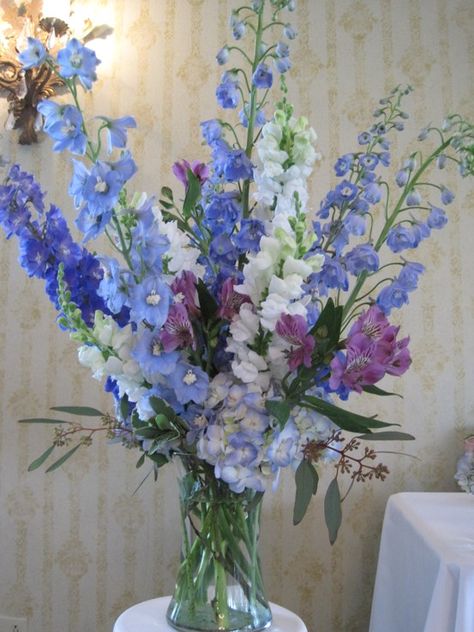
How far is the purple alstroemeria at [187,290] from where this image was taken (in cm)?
91

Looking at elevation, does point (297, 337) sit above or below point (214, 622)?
above

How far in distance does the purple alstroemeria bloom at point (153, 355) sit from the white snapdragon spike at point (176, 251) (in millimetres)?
99

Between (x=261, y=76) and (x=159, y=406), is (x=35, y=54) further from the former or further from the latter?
(x=159, y=406)

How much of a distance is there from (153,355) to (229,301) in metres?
0.12

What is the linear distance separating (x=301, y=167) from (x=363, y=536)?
147 cm

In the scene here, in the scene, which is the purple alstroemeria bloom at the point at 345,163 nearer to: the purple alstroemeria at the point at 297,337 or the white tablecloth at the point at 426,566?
the purple alstroemeria at the point at 297,337

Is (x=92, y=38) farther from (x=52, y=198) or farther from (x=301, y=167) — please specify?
(x=301, y=167)

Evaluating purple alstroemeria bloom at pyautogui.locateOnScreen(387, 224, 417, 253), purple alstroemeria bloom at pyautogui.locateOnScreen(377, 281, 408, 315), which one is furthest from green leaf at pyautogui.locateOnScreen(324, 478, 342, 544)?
purple alstroemeria bloom at pyautogui.locateOnScreen(387, 224, 417, 253)

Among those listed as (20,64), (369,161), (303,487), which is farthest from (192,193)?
(20,64)

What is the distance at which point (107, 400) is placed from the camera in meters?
2.17

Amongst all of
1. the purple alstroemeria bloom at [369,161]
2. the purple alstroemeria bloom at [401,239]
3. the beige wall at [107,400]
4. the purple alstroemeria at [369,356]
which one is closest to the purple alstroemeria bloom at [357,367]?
the purple alstroemeria at [369,356]

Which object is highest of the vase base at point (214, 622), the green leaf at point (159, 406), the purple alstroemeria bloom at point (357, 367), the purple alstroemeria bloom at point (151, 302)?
the purple alstroemeria bloom at point (151, 302)

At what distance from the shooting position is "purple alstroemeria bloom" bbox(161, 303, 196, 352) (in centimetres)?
87

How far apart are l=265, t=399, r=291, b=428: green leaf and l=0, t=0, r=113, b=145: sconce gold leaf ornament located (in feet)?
5.61
